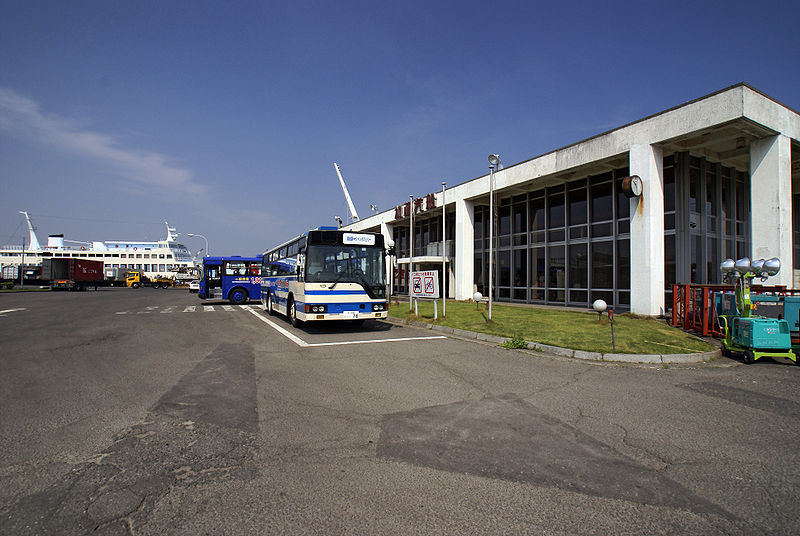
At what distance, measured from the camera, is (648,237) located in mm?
14406

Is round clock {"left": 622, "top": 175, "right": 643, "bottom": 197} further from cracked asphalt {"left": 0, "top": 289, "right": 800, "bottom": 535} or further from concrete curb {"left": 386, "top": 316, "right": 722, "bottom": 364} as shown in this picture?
cracked asphalt {"left": 0, "top": 289, "right": 800, "bottom": 535}

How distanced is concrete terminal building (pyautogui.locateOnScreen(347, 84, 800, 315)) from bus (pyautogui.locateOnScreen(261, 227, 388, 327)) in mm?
8440

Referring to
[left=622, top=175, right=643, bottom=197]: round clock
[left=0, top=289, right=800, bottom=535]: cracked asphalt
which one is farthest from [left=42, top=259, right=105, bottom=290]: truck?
[left=622, top=175, right=643, bottom=197]: round clock

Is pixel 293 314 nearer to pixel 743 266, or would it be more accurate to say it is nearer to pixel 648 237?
pixel 743 266

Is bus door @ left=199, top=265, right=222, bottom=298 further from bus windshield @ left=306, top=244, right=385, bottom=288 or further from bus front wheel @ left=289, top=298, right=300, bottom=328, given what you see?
bus windshield @ left=306, top=244, right=385, bottom=288

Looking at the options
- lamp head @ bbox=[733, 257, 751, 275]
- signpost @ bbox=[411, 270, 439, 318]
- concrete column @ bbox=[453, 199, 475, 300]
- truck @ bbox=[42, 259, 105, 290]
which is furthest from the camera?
truck @ bbox=[42, 259, 105, 290]

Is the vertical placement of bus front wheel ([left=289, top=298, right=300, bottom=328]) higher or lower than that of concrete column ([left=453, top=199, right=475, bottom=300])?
lower

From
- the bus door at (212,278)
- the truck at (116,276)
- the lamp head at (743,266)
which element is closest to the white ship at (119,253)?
the truck at (116,276)

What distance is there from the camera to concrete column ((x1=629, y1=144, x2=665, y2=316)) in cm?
1430

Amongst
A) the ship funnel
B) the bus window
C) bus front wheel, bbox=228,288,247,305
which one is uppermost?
the ship funnel

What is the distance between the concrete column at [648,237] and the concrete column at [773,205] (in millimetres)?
2563

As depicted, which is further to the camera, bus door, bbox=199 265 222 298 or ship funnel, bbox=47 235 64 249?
ship funnel, bbox=47 235 64 249

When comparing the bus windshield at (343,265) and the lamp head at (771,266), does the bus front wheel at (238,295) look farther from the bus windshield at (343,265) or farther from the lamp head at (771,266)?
the lamp head at (771,266)

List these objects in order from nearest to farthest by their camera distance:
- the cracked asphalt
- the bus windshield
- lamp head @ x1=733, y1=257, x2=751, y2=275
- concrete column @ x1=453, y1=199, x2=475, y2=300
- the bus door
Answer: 1. the cracked asphalt
2. lamp head @ x1=733, y1=257, x2=751, y2=275
3. the bus windshield
4. concrete column @ x1=453, y1=199, x2=475, y2=300
5. the bus door
